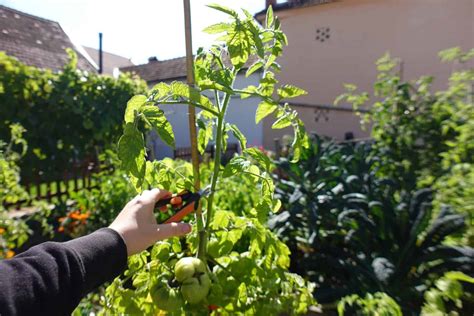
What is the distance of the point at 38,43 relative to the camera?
4.38m

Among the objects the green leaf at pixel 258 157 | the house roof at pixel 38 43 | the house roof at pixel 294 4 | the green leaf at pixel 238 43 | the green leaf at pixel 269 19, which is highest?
the house roof at pixel 294 4

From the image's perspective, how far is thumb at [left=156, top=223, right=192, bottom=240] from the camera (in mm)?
1027

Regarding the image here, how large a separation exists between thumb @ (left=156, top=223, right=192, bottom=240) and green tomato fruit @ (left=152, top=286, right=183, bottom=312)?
16 centimetres

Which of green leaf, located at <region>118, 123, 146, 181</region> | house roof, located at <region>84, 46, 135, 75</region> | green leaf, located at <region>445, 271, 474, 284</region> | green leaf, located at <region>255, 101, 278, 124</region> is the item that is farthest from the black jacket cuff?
house roof, located at <region>84, 46, 135, 75</region>

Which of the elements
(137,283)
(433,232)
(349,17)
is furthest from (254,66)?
(349,17)

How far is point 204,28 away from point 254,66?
25cm

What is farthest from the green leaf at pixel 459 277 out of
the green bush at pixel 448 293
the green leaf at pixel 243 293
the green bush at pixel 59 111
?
the green bush at pixel 59 111

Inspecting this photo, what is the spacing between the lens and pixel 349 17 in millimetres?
11375

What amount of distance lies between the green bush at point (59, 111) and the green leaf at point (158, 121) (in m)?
3.65

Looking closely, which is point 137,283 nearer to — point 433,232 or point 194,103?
point 194,103

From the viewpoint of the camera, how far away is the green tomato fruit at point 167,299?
102 cm

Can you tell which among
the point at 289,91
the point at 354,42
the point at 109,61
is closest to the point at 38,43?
the point at 289,91

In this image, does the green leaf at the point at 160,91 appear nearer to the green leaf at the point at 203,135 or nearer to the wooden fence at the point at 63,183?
the green leaf at the point at 203,135

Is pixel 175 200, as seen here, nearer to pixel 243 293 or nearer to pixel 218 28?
pixel 243 293
